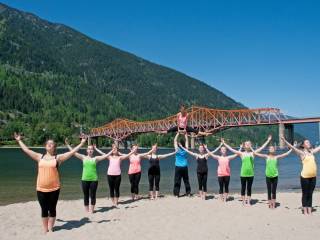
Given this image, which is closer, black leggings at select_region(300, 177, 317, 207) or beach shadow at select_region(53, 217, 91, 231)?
beach shadow at select_region(53, 217, 91, 231)

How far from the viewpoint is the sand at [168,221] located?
1096 centimetres

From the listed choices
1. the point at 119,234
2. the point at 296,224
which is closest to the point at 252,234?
the point at 296,224

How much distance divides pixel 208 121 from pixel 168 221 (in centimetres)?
13979

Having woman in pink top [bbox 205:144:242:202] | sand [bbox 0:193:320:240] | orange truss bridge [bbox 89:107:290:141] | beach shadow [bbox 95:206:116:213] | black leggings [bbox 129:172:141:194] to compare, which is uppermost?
orange truss bridge [bbox 89:107:290:141]

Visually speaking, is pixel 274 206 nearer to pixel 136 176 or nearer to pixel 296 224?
pixel 296 224

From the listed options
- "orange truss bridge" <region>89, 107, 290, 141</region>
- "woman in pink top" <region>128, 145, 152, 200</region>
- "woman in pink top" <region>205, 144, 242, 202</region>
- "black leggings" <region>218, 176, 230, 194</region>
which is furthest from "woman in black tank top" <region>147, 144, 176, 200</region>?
"orange truss bridge" <region>89, 107, 290, 141</region>

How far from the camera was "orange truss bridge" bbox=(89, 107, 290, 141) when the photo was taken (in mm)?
123375

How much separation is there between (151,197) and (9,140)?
154706 mm

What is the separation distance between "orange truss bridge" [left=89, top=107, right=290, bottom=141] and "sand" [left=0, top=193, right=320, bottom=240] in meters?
98.8

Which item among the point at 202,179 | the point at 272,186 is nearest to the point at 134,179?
the point at 202,179

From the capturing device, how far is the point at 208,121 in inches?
5960

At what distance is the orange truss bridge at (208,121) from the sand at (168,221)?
9883 cm

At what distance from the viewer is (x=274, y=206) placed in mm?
15148

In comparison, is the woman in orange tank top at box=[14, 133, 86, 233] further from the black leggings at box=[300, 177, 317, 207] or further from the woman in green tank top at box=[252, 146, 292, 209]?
the black leggings at box=[300, 177, 317, 207]
